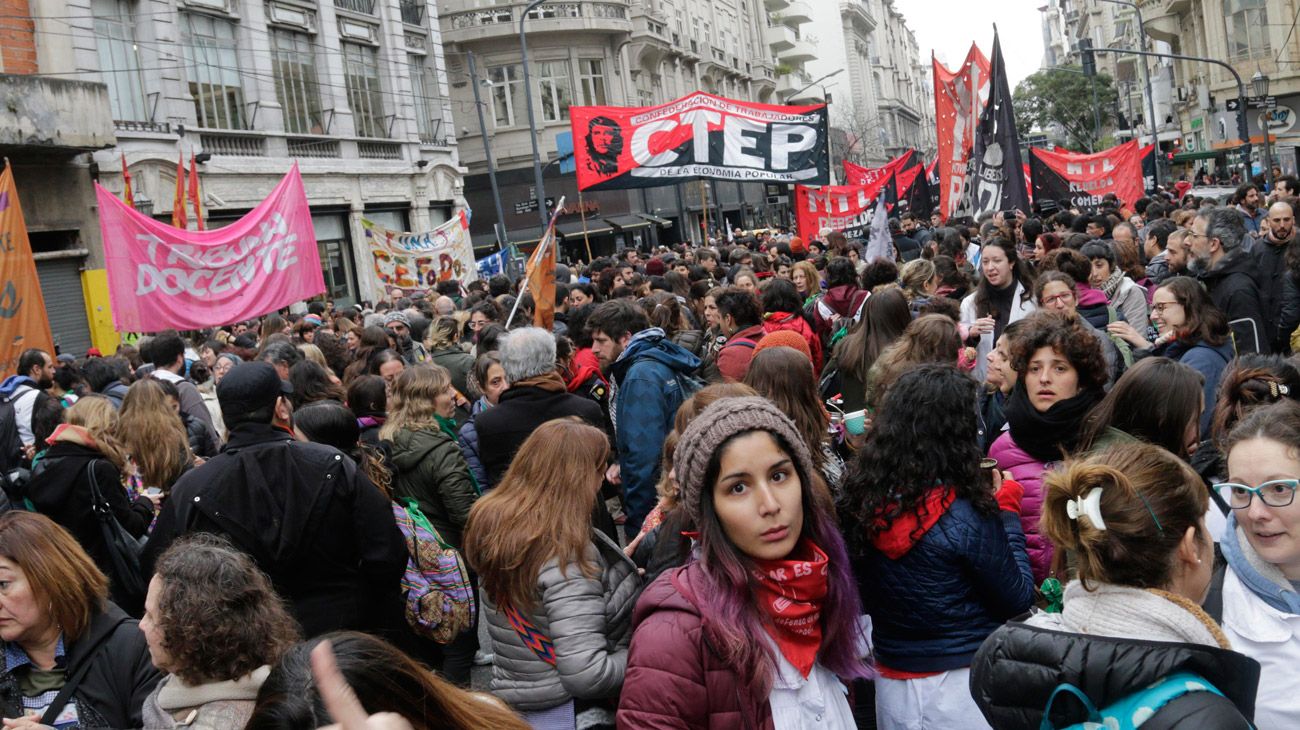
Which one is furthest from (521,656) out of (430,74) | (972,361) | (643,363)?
(430,74)

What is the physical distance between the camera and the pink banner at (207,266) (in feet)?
31.8

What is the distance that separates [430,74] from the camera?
31750mm

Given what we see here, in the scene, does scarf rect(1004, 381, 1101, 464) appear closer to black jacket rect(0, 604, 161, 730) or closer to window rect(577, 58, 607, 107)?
black jacket rect(0, 604, 161, 730)

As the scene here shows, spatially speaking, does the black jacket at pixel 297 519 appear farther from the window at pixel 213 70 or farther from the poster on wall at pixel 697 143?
the window at pixel 213 70

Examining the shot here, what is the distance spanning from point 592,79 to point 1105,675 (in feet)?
144

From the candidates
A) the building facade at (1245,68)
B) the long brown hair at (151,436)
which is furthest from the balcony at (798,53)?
the long brown hair at (151,436)

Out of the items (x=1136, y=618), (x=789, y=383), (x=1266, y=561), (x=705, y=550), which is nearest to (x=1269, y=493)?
(x=1266, y=561)

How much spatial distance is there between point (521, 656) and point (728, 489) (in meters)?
1.12

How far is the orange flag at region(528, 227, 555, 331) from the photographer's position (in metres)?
9.82

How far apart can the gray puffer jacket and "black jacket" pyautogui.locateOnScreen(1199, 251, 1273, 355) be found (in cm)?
468

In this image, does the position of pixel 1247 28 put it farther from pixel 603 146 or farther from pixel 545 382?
pixel 545 382

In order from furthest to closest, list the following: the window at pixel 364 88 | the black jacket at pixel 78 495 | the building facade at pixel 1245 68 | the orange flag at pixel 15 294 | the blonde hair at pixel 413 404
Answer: the building facade at pixel 1245 68 → the window at pixel 364 88 → the orange flag at pixel 15 294 → the blonde hair at pixel 413 404 → the black jacket at pixel 78 495

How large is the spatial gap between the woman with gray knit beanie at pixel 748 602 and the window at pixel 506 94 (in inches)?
1631

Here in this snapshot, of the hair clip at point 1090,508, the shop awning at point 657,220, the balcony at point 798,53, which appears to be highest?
the balcony at point 798,53
